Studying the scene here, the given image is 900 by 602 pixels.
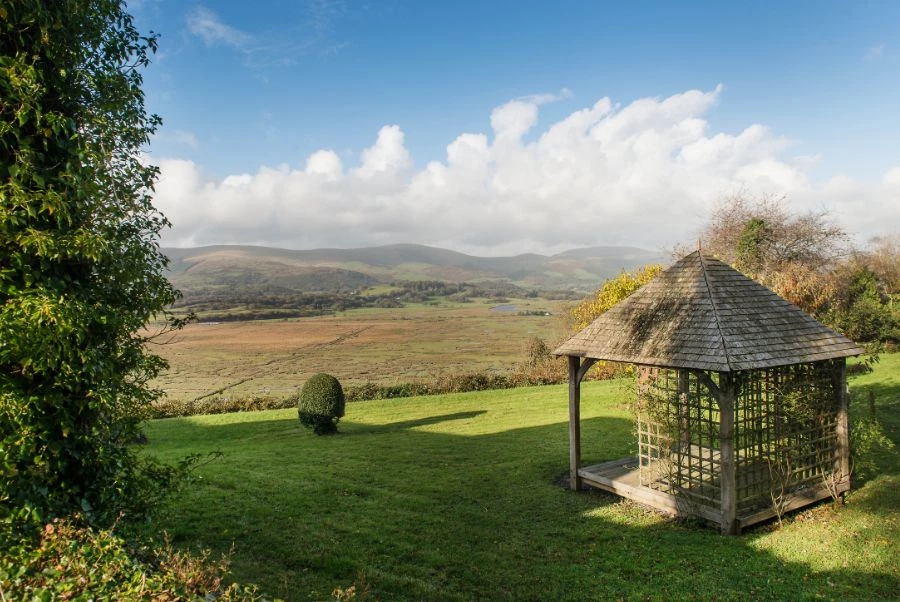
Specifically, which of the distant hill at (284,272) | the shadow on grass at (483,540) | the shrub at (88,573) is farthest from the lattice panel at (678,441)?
the distant hill at (284,272)

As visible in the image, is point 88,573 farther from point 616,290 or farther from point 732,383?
point 616,290

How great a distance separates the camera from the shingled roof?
8312 millimetres

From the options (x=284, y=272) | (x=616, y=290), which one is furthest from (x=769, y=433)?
(x=284, y=272)

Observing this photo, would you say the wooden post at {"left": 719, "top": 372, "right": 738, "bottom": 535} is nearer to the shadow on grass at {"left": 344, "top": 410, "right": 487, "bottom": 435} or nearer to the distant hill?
the shadow on grass at {"left": 344, "top": 410, "right": 487, "bottom": 435}

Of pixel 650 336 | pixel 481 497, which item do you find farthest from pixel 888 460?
pixel 481 497

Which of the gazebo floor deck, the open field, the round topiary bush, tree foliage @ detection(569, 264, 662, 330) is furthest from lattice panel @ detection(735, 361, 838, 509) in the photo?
the open field

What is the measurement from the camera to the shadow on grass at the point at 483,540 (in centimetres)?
679

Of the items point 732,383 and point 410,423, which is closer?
point 732,383

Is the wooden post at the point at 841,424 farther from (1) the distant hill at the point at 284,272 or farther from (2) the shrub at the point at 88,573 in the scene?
(1) the distant hill at the point at 284,272

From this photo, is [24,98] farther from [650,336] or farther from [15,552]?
[650,336]

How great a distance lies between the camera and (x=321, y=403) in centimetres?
1877

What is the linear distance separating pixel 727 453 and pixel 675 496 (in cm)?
152

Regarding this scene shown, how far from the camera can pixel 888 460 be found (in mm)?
11633

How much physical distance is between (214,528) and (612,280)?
2402cm
